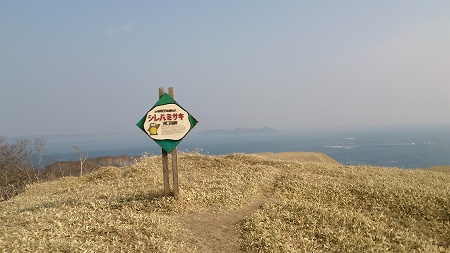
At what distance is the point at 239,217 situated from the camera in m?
9.90

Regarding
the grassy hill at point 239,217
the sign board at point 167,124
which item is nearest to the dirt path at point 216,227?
the grassy hill at point 239,217

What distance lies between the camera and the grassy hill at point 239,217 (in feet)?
24.8

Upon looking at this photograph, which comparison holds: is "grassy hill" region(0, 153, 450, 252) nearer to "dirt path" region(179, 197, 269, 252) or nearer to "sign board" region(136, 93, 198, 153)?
"dirt path" region(179, 197, 269, 252)

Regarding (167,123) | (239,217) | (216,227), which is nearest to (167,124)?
(167,123)

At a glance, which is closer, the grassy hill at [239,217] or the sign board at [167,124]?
the grassy hill at [239,217]

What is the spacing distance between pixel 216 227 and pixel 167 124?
153 inches

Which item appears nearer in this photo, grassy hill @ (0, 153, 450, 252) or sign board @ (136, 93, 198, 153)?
grassy hill @ (0, 153, 450, 252)

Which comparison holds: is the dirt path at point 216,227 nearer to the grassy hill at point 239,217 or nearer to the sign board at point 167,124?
the grassy hill at point 239,217

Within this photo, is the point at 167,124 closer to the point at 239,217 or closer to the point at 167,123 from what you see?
the point at 167,123

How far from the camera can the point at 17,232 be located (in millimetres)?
7500

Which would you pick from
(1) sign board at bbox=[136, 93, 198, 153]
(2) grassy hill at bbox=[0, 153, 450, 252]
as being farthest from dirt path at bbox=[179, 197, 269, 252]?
(1) sign board at bbox=[136, 93, 198, 153]

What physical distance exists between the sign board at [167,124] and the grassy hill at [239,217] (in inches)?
86.2

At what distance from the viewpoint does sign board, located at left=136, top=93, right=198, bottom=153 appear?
33.6ft

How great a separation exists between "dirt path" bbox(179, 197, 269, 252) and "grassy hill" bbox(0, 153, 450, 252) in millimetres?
29
